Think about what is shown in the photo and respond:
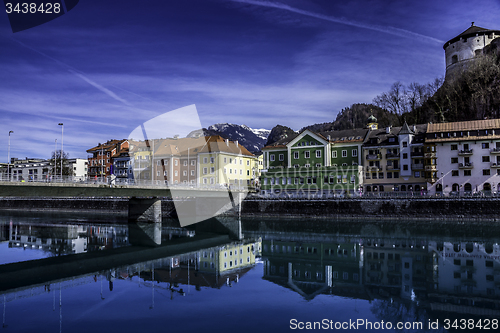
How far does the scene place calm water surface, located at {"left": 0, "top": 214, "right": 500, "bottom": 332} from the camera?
699 inches

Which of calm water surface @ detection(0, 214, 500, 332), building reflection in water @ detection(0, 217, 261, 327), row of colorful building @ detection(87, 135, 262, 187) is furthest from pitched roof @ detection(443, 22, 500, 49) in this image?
building reflection in water @ detection(0, 217, 261, 327)

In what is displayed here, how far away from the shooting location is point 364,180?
72.5 m

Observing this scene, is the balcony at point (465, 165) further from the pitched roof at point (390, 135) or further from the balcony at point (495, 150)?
the pitched roof at point (390, 135)

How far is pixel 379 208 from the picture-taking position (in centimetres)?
5897

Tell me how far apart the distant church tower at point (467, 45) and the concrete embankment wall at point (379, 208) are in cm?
5995

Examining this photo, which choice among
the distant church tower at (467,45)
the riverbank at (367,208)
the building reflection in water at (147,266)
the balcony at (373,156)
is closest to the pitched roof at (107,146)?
the riverbank at (367,208)

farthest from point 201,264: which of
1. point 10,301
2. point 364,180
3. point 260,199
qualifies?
point 364,180

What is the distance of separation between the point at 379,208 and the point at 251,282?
3909 centimetres

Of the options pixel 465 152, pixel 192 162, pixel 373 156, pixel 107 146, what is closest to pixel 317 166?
pixel 373 156

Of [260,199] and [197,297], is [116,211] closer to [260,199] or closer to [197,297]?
[260,199]

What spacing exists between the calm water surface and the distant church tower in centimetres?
6908

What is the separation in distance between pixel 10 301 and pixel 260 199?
1971 inches

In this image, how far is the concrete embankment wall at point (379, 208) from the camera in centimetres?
5294

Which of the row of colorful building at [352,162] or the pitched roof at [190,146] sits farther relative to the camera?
the pitched roof at [190,146]
